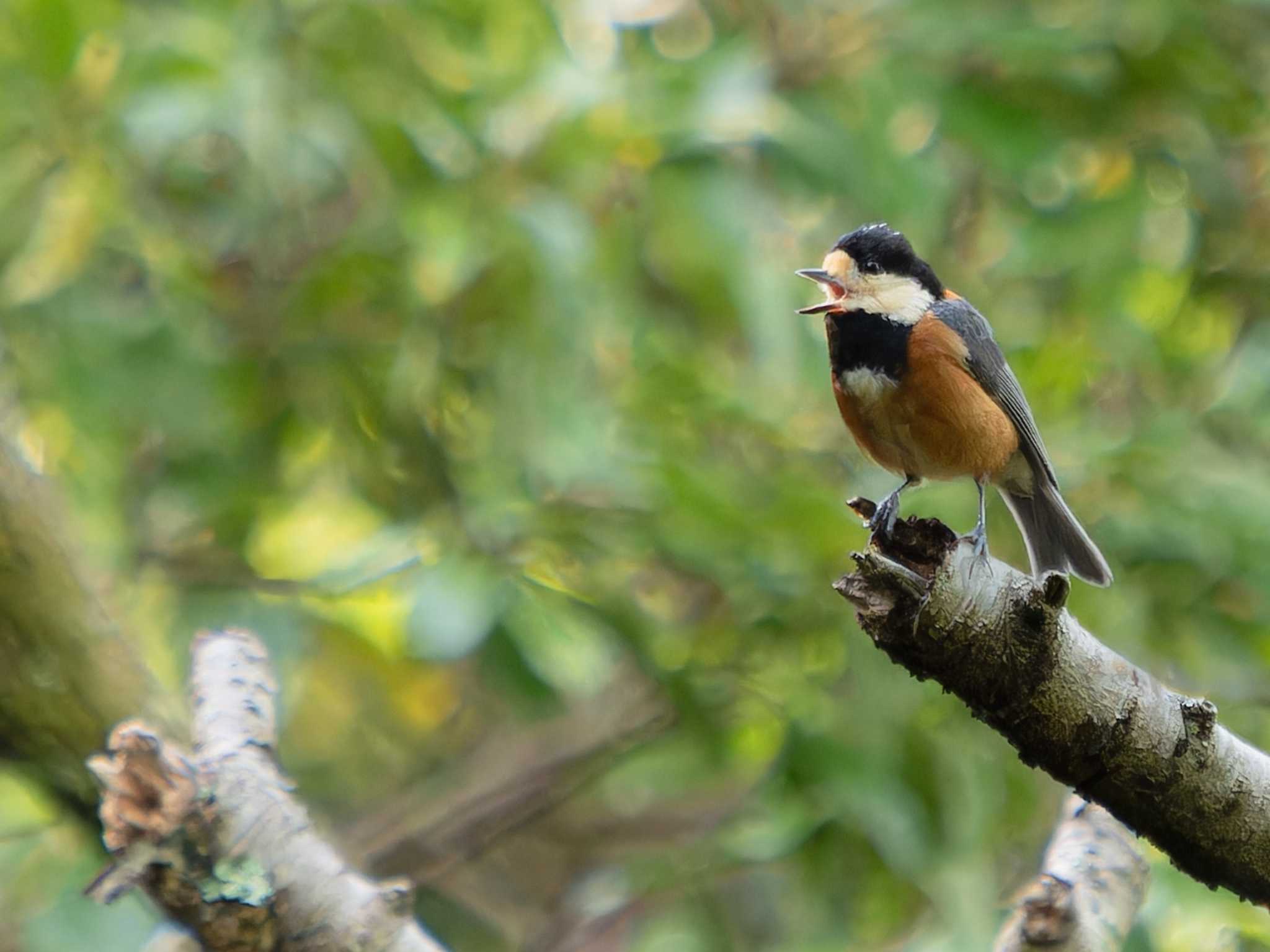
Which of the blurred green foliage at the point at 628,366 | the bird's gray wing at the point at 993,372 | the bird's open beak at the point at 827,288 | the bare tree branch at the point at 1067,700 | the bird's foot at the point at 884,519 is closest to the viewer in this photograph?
the bare tree branch at the point at 1067,700

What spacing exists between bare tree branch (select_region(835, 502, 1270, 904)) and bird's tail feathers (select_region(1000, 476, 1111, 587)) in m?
1.17

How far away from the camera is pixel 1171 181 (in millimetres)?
4203

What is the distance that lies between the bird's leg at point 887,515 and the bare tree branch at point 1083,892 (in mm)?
514

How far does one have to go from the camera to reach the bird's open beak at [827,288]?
115 inches

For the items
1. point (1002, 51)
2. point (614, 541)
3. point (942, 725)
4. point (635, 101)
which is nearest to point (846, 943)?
point (942, 725)

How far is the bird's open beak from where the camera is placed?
9.54 ft

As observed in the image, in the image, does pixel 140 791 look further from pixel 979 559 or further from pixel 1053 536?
pixel 1053 536

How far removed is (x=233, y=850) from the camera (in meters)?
2.34

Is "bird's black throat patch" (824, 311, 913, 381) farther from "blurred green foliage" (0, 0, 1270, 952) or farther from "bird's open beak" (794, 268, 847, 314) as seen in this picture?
"blurred green foliage" (0, 0, 1270, 952)

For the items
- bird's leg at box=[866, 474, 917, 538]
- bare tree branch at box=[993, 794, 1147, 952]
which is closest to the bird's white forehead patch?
bird's leg at box=[866, 474, 917, 538]

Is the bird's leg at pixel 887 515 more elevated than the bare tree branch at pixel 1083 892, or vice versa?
the bird's leg at pixel 887 515

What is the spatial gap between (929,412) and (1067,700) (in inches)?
46.3

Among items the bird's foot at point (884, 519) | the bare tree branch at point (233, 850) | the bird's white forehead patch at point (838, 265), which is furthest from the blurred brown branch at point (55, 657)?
the bird's white forehead patch at point (838, 265)

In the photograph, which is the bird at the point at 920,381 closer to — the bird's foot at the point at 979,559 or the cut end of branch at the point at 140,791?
the bird's foot at the point at 979,559
